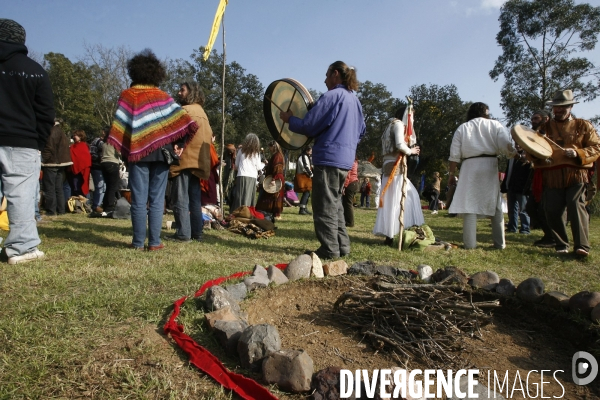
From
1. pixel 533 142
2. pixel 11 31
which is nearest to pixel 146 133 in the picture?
pixel 11 31

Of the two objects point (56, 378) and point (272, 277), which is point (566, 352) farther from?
point (56, 378)

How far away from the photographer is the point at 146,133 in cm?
454

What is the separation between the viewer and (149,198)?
15.9ft

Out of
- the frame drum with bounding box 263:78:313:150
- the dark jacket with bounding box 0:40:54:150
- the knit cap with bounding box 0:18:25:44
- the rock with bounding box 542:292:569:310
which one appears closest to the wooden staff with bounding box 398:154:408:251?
the frame drum with bounding box 263:78:313:150

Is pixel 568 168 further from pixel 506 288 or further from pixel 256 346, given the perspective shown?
pixel 256 346

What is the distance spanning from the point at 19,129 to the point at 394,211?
177 inches

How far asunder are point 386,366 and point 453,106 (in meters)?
44.9

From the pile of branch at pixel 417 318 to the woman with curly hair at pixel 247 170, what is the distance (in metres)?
6.14

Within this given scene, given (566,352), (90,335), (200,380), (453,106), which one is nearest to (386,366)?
(200,380)

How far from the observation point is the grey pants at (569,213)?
514cm

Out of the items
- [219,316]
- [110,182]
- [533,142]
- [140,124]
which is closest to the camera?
[219,316]

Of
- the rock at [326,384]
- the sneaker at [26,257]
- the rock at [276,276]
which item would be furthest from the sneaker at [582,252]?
the sneaker at [26,257]

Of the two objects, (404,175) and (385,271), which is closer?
(385,271)

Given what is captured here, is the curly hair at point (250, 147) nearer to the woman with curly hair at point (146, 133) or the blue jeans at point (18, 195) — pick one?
the woman with curly hair at point (146, 133)
